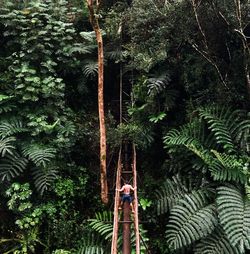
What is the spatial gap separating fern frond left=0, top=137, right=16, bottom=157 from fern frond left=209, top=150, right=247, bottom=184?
12.6ft

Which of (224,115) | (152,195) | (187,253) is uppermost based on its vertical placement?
(224,115)

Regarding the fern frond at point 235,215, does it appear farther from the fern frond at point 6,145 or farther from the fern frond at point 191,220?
the fern frond at point 6,145

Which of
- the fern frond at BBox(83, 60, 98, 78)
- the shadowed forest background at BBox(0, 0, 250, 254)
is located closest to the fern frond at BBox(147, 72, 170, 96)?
the shadowed forest background at BBox(0, 0, 250, 254)

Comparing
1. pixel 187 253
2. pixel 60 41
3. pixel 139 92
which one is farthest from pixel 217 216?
pixel 60 41

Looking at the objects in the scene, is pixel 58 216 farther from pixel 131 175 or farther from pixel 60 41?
pixel 60 41

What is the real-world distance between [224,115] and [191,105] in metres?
0.73

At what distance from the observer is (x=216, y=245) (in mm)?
5816

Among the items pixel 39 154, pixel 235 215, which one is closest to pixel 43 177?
pixel 39 154

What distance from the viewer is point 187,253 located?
6.33 m

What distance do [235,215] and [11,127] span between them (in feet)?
15.1

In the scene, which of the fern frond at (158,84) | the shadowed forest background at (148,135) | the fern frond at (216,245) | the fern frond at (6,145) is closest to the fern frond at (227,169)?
the shadowed forest background at (148,135)

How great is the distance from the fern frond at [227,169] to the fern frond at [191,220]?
1.72ft

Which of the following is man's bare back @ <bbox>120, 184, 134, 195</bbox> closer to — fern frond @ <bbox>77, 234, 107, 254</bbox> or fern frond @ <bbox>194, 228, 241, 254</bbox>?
fern frond @ <bbox>77, 234, 107, 254</bbox>

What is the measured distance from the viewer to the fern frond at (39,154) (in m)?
6.69
